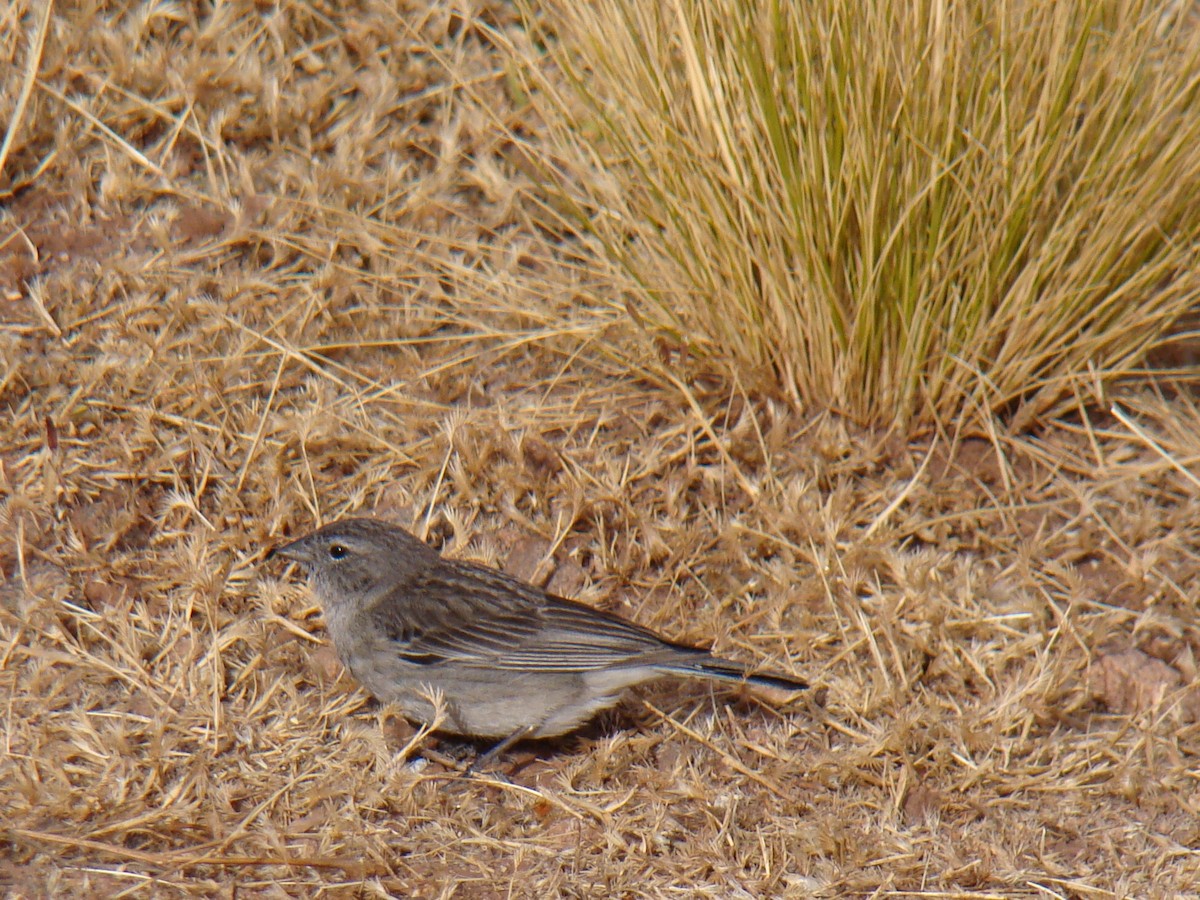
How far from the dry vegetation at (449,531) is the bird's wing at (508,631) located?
0.35 m

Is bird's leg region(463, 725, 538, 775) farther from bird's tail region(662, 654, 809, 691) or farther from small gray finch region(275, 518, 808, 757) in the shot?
bird's tail region(662, 654, 809, 691)

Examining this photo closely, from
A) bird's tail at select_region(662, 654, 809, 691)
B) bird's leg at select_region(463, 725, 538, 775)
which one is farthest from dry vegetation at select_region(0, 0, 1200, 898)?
bird's tail at select_region(662, 654, 809, 691)

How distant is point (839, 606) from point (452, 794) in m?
1.72

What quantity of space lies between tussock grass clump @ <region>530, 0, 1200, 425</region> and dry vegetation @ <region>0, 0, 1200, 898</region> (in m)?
0.33

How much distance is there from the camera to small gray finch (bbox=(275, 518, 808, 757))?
4.97 metres

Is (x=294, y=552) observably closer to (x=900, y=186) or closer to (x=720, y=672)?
(x=720, y=672)

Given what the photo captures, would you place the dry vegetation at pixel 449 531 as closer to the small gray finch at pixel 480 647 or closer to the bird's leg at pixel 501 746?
the bird's leg at pixel 501 746

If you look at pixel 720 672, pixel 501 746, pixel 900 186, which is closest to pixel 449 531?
pixel 501 746

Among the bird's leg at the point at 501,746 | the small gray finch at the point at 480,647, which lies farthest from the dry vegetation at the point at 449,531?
the small gray finch at the point at 480,647

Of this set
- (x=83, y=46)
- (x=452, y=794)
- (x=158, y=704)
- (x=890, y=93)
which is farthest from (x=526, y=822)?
(x=83, y=46)

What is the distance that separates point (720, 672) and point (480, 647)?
88 cm

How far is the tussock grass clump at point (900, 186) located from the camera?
5.25 metres

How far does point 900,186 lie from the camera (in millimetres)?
5410

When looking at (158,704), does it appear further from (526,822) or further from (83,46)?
(83,46)
